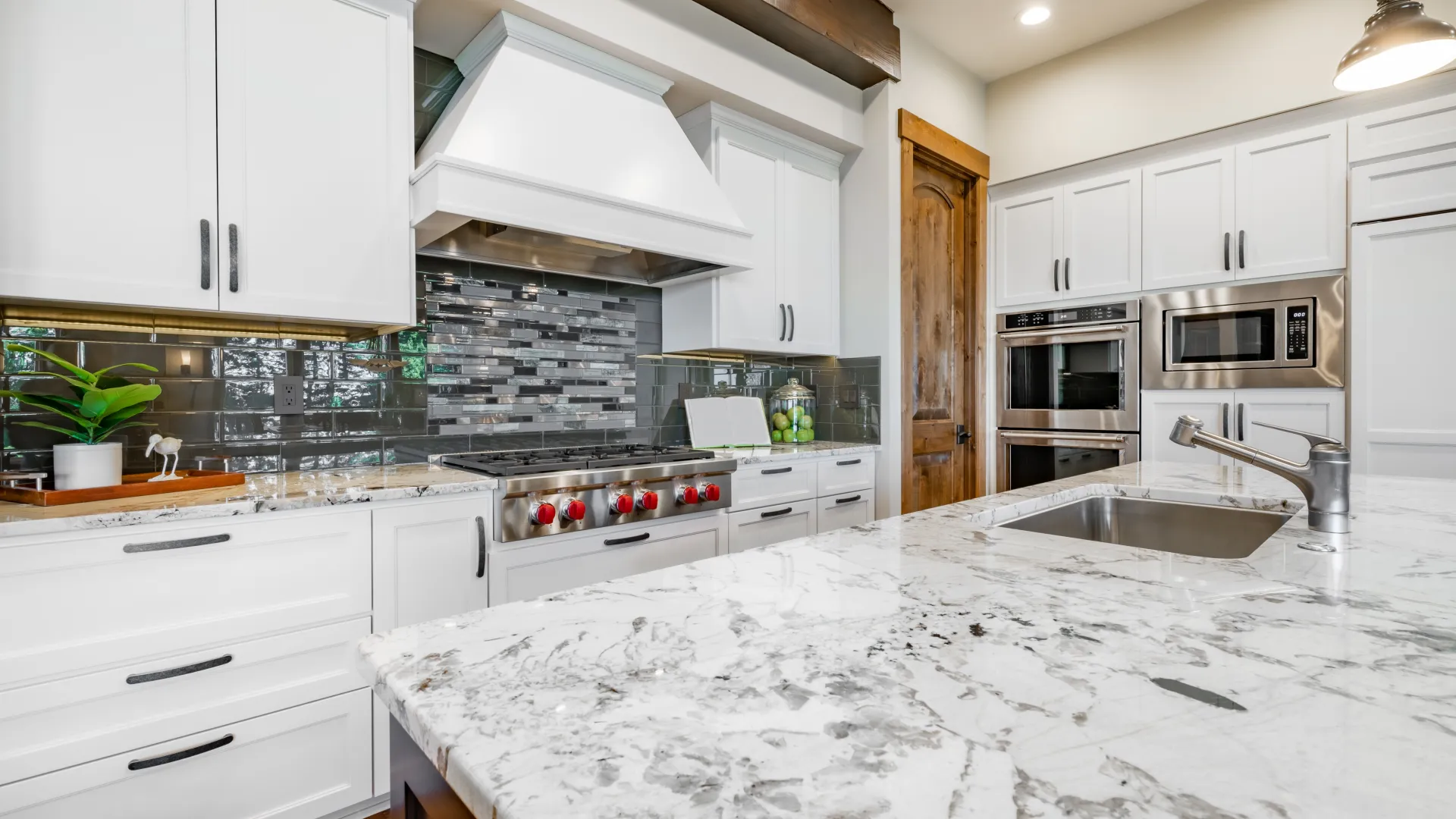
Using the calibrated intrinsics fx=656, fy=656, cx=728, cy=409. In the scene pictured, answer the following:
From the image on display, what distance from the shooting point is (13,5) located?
4.73ft

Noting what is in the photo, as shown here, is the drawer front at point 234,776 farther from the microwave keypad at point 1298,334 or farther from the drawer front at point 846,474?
the microwave keypad at point 1298,334

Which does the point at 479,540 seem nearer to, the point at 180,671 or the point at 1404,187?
the point at 180,671

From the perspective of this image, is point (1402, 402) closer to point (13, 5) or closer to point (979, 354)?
point (979, 354)

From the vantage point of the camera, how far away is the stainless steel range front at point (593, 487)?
194cm

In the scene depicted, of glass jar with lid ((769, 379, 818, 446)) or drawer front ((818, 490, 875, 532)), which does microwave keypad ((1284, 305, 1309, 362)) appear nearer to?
drawer front ((818, 490, 875, 532))

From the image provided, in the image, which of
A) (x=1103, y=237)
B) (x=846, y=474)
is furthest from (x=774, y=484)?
(x=1103, y=237)

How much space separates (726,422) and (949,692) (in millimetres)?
2690

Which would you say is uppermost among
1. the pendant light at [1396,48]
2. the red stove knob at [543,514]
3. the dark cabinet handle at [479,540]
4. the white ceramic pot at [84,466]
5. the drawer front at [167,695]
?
the pendant light at [1396,48]

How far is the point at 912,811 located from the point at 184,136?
2146 mm

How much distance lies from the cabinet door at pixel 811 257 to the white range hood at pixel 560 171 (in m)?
0.57

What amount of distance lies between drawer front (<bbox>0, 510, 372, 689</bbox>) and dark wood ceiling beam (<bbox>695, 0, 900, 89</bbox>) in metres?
2.41

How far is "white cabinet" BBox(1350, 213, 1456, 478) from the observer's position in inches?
102

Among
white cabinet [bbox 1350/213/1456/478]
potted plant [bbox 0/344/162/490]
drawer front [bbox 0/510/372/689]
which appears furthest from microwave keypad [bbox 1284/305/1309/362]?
potted plant [bbox 0/344/162/490]

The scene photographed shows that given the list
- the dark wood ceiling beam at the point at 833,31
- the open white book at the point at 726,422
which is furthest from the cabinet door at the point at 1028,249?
the open white book at the point at 726,422
